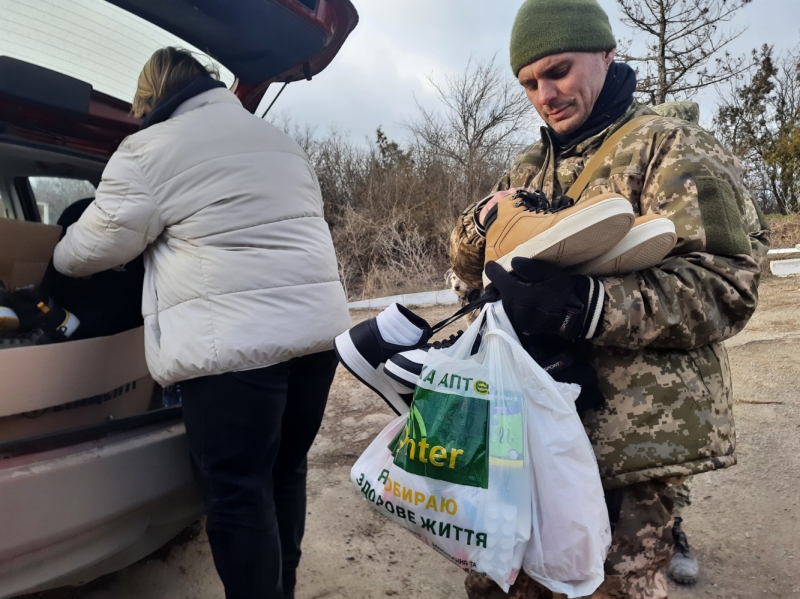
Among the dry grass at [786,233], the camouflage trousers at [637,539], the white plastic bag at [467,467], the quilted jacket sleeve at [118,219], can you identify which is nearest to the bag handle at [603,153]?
the white plastic bag at [467,467]

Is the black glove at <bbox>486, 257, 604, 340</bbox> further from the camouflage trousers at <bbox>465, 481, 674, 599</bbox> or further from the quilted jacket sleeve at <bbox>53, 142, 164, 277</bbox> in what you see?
the quilted jacket sleeve at <bbox>53, 142, 164, 277</bbox>

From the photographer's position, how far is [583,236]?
108cm

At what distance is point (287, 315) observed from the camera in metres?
1.67

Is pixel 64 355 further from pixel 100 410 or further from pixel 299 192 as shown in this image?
pixel 299 192

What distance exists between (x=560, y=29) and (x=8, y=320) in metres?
1.72

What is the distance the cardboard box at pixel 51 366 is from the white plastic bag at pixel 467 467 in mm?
1055

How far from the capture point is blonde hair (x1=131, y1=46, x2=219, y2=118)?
72.3 inches

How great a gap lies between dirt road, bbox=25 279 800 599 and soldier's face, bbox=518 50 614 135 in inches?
67.6

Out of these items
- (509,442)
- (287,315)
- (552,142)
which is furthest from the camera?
(287,315)

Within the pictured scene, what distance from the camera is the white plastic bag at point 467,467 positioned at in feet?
3.47

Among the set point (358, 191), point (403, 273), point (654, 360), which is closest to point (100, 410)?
point (654, 360)

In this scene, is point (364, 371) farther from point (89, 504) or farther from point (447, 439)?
point (89, 504)

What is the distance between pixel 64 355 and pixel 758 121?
2007cm

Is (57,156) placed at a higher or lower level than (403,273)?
higher
